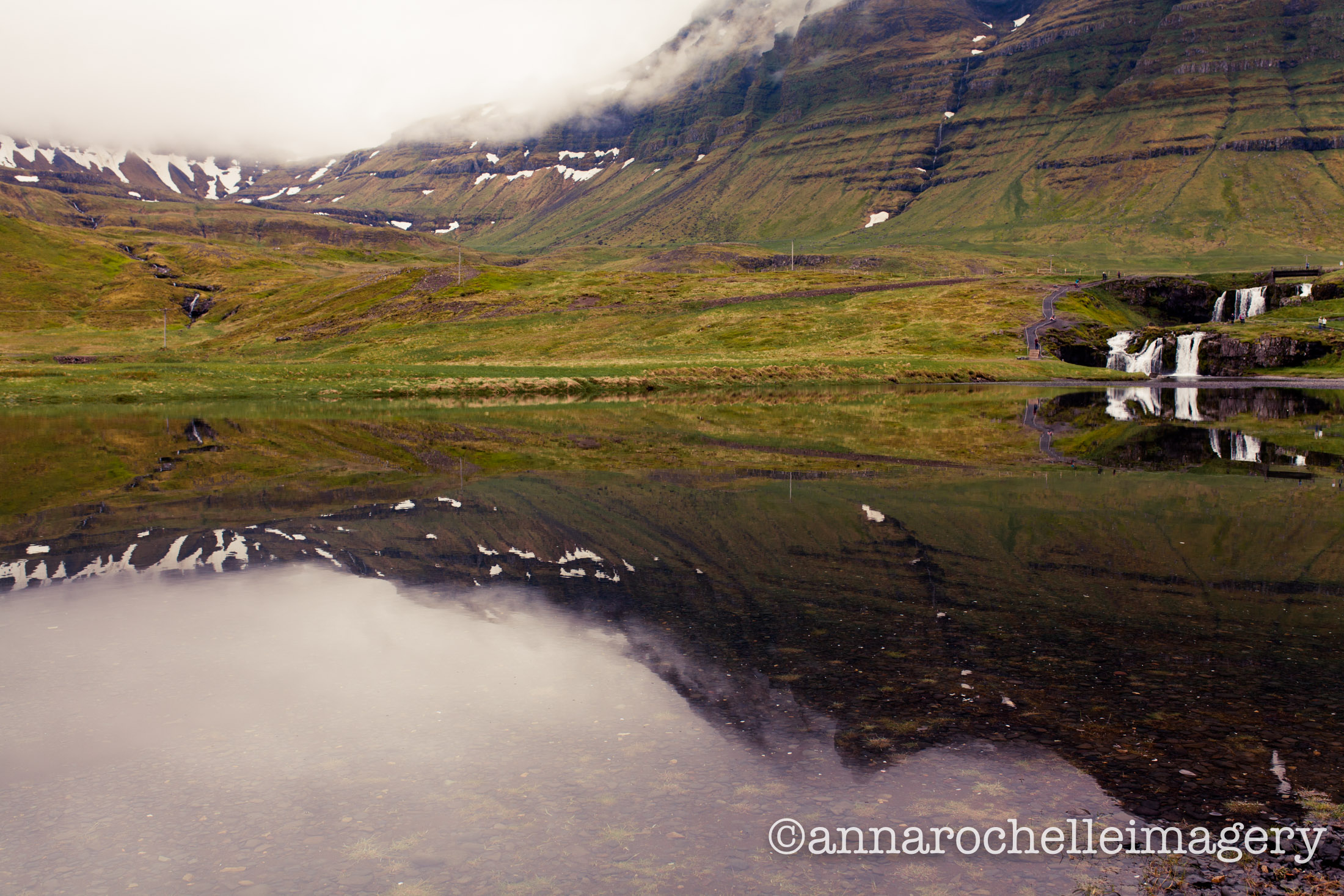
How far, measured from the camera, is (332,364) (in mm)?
95125

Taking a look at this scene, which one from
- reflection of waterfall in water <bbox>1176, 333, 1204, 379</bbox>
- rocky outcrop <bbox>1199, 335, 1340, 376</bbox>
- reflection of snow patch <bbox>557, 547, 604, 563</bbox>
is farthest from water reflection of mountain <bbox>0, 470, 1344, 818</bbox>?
rocky outcrop <bbox>1199, 335, 1340, 376</bbox>

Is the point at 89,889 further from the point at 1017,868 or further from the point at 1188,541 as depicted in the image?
the point at 1188,541

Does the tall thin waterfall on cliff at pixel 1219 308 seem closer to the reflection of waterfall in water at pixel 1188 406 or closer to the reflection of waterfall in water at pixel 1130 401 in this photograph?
the reflection of waterfall in water at pixel 1130 401

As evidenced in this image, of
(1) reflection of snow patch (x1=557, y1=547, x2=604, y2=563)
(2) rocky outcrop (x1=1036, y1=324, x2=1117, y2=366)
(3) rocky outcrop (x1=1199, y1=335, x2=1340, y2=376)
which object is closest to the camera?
(1) reflection of snow patch (x1=557, y1=547, x2=604, y2=563)

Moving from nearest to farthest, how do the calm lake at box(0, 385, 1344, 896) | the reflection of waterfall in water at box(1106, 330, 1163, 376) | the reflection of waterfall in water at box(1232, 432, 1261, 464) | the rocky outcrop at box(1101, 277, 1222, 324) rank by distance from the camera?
the calm lake at box(0, 385, 1344, 896)
the reflection of waterfall in water at box(1232, 432, 1261, 464)
the reflection of waterfall in water at box(1106, 330, 1163, 376)
the rocky outcrop at box(1101, 277, 1222, 324)

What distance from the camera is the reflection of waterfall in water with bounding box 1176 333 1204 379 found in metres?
92.2

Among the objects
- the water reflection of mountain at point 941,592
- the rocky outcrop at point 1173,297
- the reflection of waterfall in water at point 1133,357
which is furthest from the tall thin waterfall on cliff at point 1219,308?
the water reflection of mountain at point 941,592

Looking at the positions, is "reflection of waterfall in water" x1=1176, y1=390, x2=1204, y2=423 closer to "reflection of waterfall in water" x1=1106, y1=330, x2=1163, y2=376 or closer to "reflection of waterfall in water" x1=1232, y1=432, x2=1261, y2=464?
"reflection of waterfall in water" x1=1232, y1=432, x2=1261, y2=464

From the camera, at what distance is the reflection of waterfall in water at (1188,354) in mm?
92250

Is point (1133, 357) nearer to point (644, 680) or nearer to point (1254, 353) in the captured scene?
point (1254, 353)

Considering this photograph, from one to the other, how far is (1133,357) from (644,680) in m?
100

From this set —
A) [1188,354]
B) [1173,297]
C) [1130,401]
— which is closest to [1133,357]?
[1188,354]

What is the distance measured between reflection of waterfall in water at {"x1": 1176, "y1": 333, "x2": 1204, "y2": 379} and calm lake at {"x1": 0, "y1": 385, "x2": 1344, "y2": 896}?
243ft

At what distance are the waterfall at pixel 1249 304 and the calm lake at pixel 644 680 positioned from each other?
10344 centimetres
